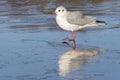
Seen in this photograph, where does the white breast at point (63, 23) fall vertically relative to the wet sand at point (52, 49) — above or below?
above

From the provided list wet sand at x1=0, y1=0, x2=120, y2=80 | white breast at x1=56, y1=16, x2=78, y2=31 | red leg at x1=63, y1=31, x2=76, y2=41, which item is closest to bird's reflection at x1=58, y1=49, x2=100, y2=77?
wet sand at x1=0, y1=0, x2=120, y2=80

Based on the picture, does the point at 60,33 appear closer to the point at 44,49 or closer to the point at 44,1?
the point at 44,49

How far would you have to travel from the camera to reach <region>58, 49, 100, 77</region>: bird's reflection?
26.9ft

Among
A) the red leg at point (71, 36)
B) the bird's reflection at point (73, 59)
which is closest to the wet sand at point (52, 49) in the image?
the bird's reflection at point (73, 59)

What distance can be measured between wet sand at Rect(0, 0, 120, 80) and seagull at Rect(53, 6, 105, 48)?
0.20m

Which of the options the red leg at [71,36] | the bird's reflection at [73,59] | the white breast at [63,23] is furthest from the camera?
the white breast at [63,23]

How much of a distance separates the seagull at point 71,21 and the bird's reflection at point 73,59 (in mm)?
1094

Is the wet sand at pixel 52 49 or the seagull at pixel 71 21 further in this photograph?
the seagull at pixel 71 21

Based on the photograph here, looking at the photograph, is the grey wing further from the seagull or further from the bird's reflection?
the bird's reflection

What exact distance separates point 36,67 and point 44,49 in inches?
55.0

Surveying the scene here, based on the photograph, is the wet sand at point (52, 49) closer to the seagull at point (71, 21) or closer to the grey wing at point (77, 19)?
the seagull at point (71, 21)

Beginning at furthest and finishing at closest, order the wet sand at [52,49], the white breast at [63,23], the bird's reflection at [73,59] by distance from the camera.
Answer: the white breast at [63,23] < the bird's reflection at [73,59] < the wet sand at [52,49]

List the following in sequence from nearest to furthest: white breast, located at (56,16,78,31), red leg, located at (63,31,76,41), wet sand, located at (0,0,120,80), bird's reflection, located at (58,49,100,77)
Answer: wet sand, located at (0,0,120,80) < bird's reflection, located at (58,49,100,77) < red leg, located at (63,31,76,41) < white breast, located at (56,16,78,31)

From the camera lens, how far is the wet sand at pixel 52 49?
26.1 ft
